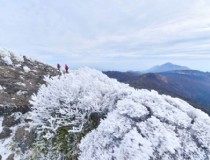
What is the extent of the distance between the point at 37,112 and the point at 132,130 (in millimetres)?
4612

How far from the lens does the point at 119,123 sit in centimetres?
608

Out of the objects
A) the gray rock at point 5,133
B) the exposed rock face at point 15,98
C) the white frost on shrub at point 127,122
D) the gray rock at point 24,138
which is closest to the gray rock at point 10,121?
the exposed rock face at point 15,98

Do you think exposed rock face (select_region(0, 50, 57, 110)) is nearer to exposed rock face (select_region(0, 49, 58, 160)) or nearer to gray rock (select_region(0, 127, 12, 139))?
exposed rock face (select_region(0, 49, 58, 160))

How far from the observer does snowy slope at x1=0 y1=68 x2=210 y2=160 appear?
18.5ft

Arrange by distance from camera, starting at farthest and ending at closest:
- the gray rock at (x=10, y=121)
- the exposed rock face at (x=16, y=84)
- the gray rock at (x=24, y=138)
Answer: the exposed rock face at (x=16, y=84)
the gray rock at (x=10, y=121)
the gray rock at (x=24, y=138)

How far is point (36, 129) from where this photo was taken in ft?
27.1

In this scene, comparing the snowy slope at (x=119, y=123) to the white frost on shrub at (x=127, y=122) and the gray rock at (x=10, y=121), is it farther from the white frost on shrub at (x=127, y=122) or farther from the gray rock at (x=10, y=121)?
the gray rock at (x=10, y=121)

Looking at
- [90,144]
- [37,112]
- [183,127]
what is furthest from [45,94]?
[183,127]

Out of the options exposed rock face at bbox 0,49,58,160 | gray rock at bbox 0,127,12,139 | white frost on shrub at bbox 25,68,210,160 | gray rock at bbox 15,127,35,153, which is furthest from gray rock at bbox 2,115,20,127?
white frost on shrub at bbox 25,68,210,160

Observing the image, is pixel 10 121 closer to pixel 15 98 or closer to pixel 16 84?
pixel 15 98

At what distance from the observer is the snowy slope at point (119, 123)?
563 centimetres

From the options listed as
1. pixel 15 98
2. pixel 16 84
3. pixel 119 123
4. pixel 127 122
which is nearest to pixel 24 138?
pixel 15 98

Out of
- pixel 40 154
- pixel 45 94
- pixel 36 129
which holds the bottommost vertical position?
pixel 40 154

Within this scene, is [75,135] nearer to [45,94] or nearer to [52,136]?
[52,136]
